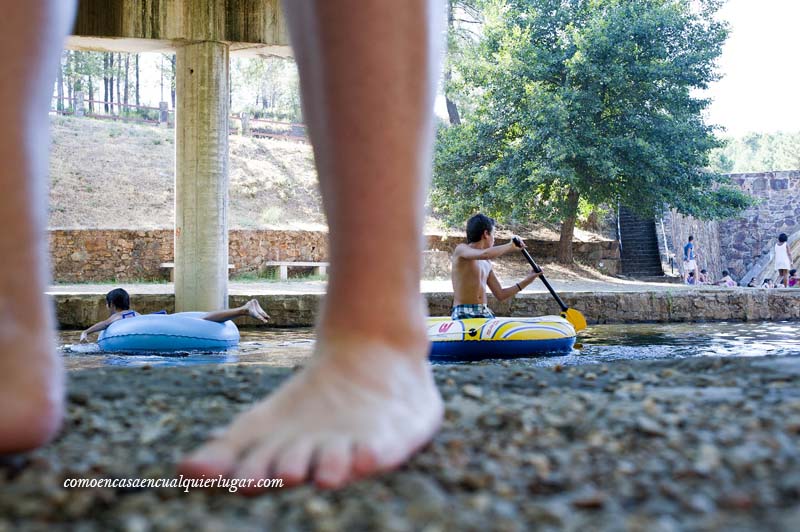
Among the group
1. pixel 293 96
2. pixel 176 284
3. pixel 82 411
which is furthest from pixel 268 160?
pixel 82 411

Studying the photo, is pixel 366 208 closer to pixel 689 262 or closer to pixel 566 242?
pixel 566 242

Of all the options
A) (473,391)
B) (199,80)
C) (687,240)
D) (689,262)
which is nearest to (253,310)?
(199,80)

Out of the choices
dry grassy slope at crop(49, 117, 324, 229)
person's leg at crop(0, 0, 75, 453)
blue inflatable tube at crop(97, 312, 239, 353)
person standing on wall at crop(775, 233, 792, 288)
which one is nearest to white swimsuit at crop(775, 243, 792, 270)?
person standing on wall at crop(775, 233, 792, 288)

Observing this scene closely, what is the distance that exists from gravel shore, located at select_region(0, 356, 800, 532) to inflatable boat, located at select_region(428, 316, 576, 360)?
6.15 m

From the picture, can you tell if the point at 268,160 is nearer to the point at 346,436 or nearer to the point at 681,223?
the point at 681,223

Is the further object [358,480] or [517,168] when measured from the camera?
[517,168]

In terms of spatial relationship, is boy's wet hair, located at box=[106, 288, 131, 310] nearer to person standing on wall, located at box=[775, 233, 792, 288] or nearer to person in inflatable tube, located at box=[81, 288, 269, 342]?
person in inflatable tube, located at box=[81, 288, 269, 342]

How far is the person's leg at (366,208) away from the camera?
1188mm

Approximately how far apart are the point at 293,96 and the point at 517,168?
27030mm

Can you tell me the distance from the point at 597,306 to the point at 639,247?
34.5ft

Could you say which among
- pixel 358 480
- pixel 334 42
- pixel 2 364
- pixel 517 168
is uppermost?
pixel 517 168

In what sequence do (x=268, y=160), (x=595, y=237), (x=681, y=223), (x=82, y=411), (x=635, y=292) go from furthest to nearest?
(x=268, y=160) → (x=681, y=223) → (x=595, y=237) → (x=635, y=292) → (x=82, y=411)

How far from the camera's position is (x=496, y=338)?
7781mm

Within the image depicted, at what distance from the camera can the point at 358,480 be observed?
104 cm
